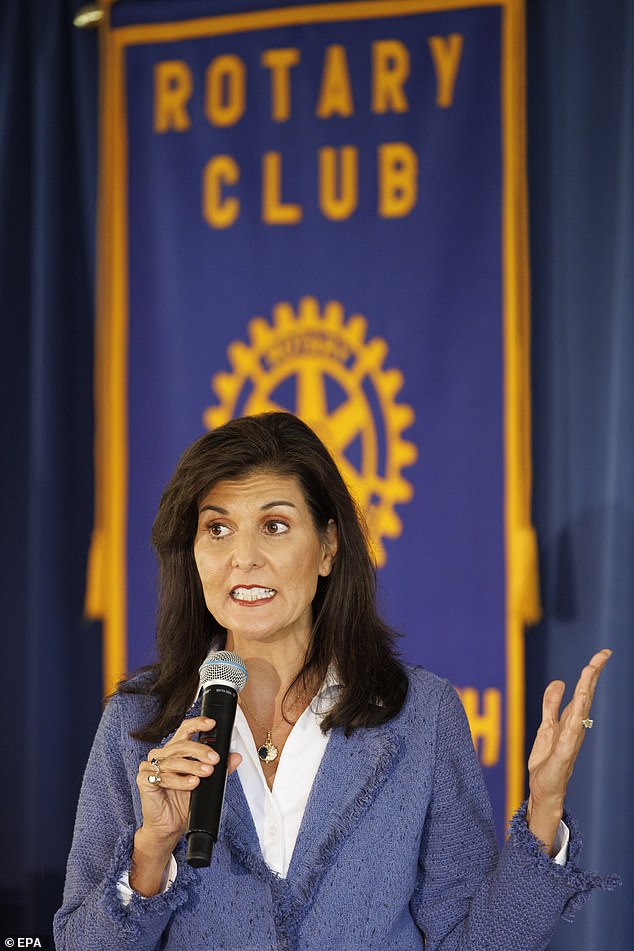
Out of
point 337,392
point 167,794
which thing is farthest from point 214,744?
point 337,392

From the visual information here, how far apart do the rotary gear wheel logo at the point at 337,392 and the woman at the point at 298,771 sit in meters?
1.06

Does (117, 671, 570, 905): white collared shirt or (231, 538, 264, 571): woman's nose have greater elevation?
(231, 538, 264, 571): woman's nose

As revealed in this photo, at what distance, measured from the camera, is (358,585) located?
2.19 meters

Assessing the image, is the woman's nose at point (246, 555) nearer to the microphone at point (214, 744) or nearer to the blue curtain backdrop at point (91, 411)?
the microphone at point (214, 744)

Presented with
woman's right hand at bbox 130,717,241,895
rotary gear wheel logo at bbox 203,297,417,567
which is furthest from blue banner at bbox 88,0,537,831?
woman's right hand at bbox 130,717,241,895

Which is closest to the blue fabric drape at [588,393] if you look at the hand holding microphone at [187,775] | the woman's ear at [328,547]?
the woman's ear at [328,547]

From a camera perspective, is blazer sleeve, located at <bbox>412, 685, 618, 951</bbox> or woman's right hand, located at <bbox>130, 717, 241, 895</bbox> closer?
woman's right hand, located at <bbox>130, 717, 241, 895</bbox>

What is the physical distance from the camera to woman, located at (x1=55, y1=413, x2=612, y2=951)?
1854 millimetres

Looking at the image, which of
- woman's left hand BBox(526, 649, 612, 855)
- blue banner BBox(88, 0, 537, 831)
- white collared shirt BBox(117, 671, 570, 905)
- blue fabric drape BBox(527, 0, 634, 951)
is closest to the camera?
woman's left hand BBox(526, 649, 612, 855)

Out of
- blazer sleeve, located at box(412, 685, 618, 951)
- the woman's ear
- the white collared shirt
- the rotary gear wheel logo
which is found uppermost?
the rotary gear wheel logo

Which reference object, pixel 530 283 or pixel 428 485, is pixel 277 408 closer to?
pixel 428 485

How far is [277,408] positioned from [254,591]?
1.41 meters

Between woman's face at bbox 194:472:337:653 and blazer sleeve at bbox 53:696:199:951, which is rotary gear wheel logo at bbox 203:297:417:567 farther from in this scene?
blazer sleeve at bbox 53:696:199:951

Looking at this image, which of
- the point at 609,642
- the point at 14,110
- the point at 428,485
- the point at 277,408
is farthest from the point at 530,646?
the point at 14,110
